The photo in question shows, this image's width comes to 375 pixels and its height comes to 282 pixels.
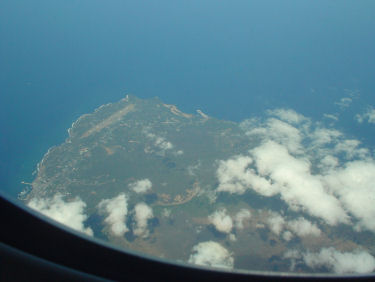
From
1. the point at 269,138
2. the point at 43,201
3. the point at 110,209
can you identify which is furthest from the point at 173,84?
the point at 43,201

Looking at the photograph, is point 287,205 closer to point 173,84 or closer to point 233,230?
point 233,230

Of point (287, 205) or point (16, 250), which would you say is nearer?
point (16, 250)

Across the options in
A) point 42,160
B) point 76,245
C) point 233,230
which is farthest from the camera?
point 233,230

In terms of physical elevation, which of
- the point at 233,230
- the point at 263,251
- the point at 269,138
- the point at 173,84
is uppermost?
the point at 173,84

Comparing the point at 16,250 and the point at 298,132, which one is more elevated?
the point at 298,132

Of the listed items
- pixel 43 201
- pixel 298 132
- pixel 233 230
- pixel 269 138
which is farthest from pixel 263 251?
pixel 43 201

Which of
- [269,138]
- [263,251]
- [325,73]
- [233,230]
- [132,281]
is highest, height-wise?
[325,73]

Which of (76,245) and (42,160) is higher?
(42,160)

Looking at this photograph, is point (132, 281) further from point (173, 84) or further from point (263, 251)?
point (173, 84)

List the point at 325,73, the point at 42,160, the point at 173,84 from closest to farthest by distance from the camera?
the point at 42,160, the point at 173,84, the point at 325,73
